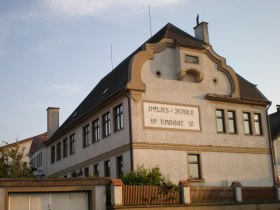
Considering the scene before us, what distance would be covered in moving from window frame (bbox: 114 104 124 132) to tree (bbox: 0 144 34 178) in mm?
6752

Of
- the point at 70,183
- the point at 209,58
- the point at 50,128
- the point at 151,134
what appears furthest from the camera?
the point at 50,128

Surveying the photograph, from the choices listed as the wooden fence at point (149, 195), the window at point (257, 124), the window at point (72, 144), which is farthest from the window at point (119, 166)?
the window at point (257, 124)

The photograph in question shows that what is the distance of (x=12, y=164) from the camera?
95.7 ft

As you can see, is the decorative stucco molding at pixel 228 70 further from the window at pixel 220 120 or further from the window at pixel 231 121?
the window at pixel 220 120

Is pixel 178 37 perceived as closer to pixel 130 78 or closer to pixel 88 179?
pixel 130 78

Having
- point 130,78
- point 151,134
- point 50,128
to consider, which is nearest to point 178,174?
point 151,134

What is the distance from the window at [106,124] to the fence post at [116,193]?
9835mm

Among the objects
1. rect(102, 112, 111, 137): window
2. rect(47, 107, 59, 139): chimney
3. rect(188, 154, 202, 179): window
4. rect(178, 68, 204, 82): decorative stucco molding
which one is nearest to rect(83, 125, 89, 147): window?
rect(102, 112, 111, 137): window

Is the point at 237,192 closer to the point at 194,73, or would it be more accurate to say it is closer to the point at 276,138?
the point at 194,73

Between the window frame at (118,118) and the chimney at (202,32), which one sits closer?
the window frame at (118,118)

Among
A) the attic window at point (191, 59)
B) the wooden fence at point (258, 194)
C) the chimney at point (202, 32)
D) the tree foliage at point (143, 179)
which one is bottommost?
the wooden fence at point (258, 194)

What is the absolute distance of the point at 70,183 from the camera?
19547mm

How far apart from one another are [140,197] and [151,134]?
6.83 m

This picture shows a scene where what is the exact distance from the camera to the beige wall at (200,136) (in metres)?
26.9
